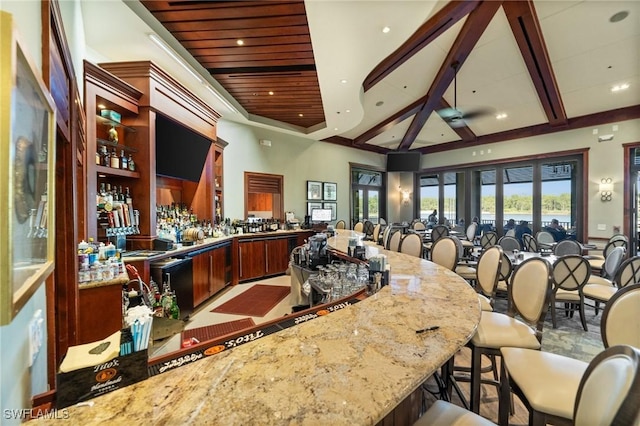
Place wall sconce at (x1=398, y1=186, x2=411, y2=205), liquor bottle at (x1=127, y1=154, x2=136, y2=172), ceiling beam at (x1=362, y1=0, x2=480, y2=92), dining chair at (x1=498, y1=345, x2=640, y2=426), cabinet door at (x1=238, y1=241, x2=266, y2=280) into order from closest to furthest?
dining chair at (x1=498, y1=345, x2=640, y2=426) → liquor bottle at (x1=127, y1=154, x2=136, y2=172) → ceiling beam at (x1=362, y1=0, x2=480, y2=92) → cabinet door at (x1=238, y1=241, x2=266, y2=280) → wall sconce at (x1=398, y1=186, x2=411, y2=205)

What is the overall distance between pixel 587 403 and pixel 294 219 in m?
6.72

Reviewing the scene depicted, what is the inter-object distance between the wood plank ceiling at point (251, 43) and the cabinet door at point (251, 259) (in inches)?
122

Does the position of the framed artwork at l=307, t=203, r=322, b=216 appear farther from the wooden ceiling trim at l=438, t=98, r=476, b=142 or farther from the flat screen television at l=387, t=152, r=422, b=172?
the wooden ceiling trim at l=438, t=98, r=476, b=142

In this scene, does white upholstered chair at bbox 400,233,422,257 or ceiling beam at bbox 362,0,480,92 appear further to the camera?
white upholstered chair at bbox 400,233,422,257

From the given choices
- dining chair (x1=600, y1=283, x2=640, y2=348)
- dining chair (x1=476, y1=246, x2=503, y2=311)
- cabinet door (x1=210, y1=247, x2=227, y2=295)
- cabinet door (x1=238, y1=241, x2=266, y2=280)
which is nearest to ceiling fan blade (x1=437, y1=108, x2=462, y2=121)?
dining chair (x1=476, y1=246, x2=503, y2=311)

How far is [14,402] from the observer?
0.75 meters

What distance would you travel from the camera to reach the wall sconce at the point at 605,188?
6127 millimetres

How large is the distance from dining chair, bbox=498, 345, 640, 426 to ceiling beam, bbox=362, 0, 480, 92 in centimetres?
414

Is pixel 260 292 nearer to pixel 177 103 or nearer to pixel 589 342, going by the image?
pixel 177 103

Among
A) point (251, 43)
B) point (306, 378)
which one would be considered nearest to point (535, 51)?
point (251, 43)

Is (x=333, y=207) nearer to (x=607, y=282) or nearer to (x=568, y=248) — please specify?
(x=568, y=248)

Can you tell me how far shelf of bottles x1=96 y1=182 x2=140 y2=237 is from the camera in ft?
10.0

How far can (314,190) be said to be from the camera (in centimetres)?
811

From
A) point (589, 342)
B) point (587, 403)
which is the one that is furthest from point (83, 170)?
point (589, 342)
